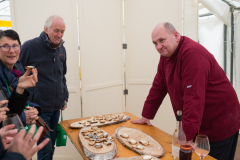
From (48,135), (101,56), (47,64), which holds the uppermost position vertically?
(101,56)

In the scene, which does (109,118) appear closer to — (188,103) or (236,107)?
(188,103)

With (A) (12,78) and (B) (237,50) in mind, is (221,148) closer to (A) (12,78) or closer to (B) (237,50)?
(A) (12,78)

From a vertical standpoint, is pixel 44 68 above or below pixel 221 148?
above

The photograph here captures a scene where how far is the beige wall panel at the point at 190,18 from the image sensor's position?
3.49 metres

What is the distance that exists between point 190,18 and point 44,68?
2547mm

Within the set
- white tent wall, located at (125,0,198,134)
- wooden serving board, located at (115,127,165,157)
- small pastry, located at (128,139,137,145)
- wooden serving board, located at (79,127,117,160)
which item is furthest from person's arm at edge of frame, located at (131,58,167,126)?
white tent wall, located at (125,0,198,134)

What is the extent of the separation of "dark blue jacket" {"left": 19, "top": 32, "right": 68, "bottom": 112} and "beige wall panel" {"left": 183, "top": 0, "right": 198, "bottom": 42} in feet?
7.26

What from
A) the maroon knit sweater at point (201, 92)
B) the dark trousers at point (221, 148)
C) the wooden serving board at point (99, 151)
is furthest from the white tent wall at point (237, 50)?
the wooden serving board at point (99, 151)

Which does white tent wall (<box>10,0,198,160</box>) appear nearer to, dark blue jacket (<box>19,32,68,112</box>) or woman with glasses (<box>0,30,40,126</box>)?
dark blue jacket (<box>19,32,68,112</box>)

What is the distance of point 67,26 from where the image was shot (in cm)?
314

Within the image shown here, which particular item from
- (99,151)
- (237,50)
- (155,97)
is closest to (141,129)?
(155,97)

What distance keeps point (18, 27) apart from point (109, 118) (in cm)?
198

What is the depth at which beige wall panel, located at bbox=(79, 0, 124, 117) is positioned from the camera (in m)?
3.29

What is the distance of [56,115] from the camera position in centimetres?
253
